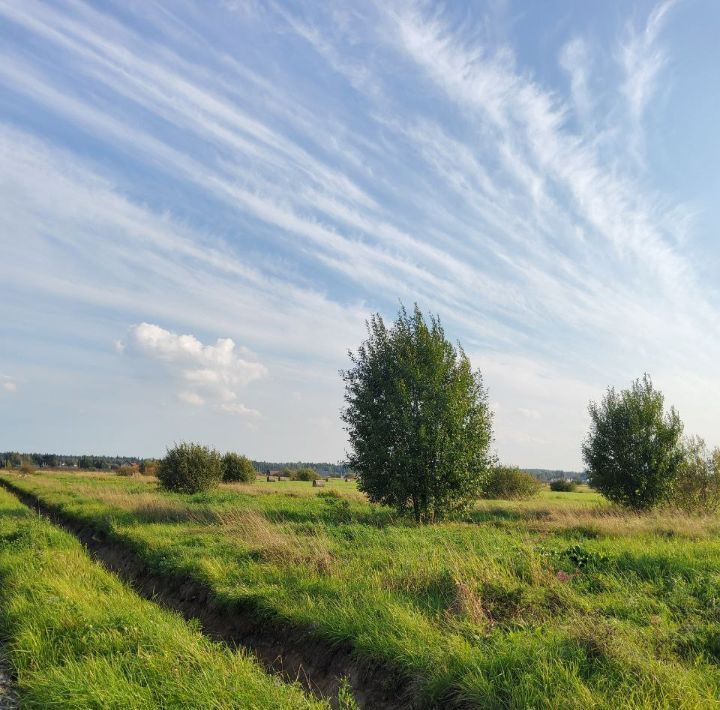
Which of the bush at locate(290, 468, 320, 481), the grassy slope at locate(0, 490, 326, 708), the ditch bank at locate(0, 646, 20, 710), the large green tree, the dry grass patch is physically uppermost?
the large green tree

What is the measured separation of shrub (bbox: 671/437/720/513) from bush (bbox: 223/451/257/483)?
1609 inches

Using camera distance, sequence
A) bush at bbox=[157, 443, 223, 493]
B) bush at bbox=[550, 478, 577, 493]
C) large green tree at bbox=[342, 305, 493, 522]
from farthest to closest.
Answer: bush at bbox=[550, 478, 577, 493]
bush at bbox=[157, 443, 223, 493]
large green tree at bbox=[342, 305, 493, 522]

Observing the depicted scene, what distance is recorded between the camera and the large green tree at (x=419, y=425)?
21312mm

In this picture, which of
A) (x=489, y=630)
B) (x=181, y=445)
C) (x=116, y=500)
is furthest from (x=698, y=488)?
(x=181, y=445)

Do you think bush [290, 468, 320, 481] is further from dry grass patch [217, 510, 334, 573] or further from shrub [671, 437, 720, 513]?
dry grass patch [217, 510, 334, 573]

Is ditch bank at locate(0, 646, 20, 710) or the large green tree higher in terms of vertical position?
the large green tree

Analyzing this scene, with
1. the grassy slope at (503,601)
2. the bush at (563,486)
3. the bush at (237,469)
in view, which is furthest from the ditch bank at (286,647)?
the bush at (563,486)

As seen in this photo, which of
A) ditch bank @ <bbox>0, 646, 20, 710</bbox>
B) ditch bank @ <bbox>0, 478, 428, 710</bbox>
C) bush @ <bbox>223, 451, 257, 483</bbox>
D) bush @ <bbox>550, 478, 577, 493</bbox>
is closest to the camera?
ditch bank @ <bbox>0, 646, 20, 710</bbox>

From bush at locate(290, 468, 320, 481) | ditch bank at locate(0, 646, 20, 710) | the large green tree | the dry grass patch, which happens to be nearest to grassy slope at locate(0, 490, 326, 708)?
ditch bank at locate(0, 646, 20, 710)

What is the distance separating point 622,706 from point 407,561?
6.08m

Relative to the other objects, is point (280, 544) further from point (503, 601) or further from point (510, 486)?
point (510, 486)

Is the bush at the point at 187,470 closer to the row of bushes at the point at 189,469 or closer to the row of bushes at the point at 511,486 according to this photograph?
the row of bushes at the point at 189,469

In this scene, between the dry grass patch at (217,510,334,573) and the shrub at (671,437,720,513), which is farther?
the shrub at (671,437,720,513)

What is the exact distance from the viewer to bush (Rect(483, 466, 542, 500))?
47688 mm
